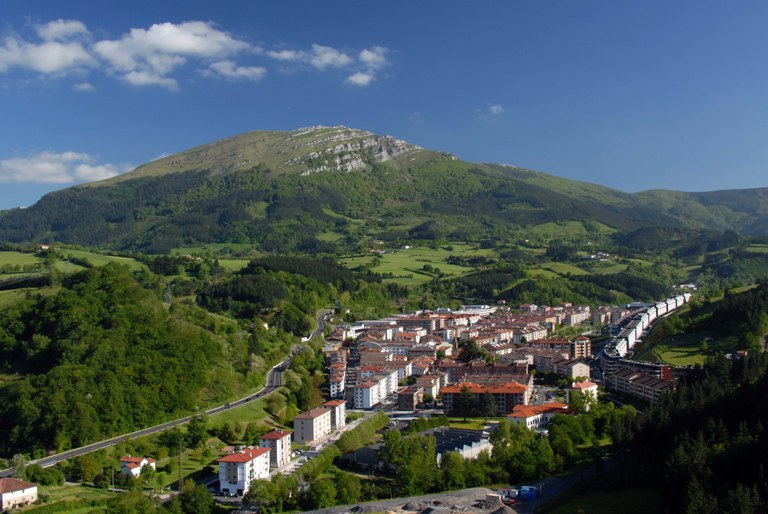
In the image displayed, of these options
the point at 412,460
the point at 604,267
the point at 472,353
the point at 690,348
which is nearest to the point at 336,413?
the point at 412,460

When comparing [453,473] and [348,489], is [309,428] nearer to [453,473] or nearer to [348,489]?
[348,489]

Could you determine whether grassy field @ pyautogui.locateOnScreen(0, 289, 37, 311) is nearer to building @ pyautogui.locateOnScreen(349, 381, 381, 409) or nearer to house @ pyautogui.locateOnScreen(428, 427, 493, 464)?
building @ pyautogui.locateOnScreen(349, 381, 381, 409)

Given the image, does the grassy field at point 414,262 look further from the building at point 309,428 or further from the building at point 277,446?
the building at point 277,446

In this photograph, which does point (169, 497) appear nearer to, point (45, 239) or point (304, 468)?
point (304, 468)

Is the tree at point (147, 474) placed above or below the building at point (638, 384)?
below

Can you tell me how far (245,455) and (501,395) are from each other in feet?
78.6

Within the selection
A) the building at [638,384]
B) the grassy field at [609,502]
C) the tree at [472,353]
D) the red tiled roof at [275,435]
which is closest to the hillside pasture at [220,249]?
the tree at [472,353]

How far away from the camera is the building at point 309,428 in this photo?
52438 mm

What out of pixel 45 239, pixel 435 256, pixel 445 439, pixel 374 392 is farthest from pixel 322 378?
pixel 45 239

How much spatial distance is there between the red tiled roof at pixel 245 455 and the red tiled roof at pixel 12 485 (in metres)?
10.1

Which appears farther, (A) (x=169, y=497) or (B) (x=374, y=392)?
(B) (x=374, y=392)

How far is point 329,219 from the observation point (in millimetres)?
197750

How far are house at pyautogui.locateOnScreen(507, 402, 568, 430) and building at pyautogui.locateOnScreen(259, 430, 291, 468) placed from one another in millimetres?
15850

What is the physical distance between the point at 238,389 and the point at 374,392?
37.2 feet
